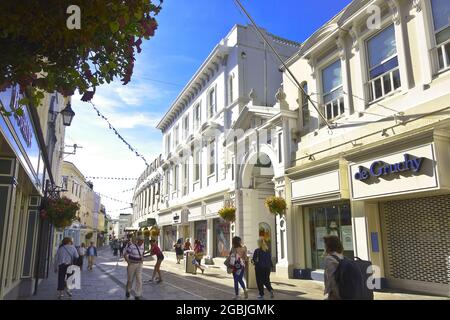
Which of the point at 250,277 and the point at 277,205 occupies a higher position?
the point at 277,205

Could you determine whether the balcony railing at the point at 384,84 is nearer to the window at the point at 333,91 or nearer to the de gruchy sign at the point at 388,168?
the window at the point at 333,91

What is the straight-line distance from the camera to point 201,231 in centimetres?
2595

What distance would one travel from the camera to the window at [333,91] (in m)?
13.9

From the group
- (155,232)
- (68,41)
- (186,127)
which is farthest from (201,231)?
(68,41)

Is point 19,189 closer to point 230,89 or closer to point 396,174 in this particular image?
point 396,174

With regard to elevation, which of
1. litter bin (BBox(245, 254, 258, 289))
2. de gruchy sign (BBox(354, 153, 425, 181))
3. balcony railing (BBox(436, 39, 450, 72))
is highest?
balcony railing (BBox(436, 39, 450, 72))

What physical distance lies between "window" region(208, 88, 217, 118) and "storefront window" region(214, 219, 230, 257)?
706cm

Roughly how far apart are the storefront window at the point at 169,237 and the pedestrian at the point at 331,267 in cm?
2817

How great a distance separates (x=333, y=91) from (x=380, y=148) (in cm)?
408

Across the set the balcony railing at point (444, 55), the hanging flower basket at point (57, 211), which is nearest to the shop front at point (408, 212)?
the balcony railing at point (444, 55)

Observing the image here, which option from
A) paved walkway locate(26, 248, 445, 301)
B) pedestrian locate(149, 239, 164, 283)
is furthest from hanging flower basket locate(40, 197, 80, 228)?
pedestrian locate(149, 239, 164, 283)

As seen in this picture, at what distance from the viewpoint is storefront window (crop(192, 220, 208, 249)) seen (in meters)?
25.1

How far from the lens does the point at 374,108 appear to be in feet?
39.5

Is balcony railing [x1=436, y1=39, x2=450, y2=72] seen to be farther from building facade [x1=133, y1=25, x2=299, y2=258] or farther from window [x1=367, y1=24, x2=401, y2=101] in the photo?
building facade [x1=133, y1=25, x2=299, y2=258]
